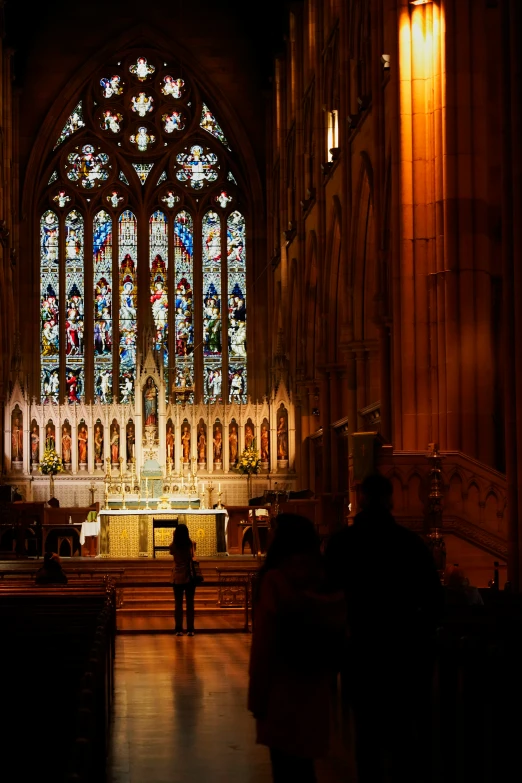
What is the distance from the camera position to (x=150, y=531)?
2731cm

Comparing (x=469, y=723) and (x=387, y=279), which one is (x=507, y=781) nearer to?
(x=469, y=723)

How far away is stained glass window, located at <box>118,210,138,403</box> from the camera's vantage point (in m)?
36.7

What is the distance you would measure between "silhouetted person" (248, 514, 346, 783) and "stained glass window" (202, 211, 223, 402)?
3093cm

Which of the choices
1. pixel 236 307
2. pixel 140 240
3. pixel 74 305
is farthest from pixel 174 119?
pixel 74 305

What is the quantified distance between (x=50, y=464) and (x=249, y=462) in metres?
4.70

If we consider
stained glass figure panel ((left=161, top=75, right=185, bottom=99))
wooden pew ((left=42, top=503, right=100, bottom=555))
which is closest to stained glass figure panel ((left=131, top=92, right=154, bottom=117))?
stained glass figure panel ((left=161, top=75, right=185, bottom=99))

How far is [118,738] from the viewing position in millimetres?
9516

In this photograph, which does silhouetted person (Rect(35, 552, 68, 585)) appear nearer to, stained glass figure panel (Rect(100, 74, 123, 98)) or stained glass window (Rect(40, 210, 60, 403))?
stained glass window (Rect(40, 210, 60, 403))

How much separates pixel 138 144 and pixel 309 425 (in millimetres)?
10947

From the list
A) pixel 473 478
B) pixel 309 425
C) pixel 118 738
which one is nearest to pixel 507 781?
pixel 118 738

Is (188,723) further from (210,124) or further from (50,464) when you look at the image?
(210,124)

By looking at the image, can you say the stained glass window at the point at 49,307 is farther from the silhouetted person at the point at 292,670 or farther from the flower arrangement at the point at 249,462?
the silhouetted person at the point at 292,670

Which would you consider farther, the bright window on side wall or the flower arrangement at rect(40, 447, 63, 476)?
the bright window on side wall

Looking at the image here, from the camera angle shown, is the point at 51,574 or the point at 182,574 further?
the point at 182,574
